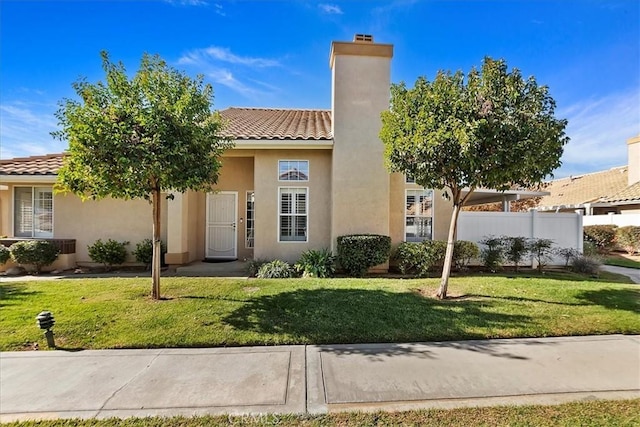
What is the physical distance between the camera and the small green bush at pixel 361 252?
962 cm

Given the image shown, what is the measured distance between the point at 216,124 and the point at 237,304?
3.76 m

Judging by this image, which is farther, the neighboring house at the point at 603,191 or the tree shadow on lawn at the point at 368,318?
the neighboring house at the point at 603,191

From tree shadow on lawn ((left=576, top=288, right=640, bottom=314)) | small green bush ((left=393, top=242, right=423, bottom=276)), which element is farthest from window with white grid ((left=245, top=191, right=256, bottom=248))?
tree shadow on lawn ((left=576, top=288, right=640, bottom=314))

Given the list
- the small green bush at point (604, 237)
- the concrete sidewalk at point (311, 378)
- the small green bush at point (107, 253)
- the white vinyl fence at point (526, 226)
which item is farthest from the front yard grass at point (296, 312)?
the small green bush at point (604, 237)

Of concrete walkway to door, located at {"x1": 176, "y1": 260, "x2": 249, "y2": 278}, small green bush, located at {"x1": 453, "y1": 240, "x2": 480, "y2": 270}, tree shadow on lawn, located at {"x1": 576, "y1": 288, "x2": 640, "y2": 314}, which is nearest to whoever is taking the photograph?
tree shadow on lawn, located at {"x1": 576, "y1": 288, "x2": 640, "y2": 314}

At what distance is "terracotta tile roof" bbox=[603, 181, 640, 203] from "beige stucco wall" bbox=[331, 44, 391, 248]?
55.7ft

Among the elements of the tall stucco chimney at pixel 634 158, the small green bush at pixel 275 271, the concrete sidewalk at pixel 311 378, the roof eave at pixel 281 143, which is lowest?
the concrete sidewalk at pixel 311 378

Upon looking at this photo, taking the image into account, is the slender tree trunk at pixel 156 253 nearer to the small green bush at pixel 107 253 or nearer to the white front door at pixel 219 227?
the small green bush at pixel 107 253

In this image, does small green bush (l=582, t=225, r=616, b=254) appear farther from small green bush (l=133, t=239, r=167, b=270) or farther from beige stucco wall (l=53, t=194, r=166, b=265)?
beige stucco wall (l=53, t=194, r=166, b=265)

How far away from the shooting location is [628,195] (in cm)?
1831

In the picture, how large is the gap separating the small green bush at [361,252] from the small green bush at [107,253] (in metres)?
7.65

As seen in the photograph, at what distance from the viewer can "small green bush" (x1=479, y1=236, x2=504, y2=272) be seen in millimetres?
10203

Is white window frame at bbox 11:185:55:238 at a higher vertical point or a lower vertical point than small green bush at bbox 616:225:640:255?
higher

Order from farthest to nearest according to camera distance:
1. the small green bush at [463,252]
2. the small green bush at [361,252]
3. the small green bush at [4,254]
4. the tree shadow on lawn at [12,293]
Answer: the small green bush at [463,252] → the small green bush at [4,254] → the small green bush at [361,252] → the tree shadow on lawn at [12,293]
